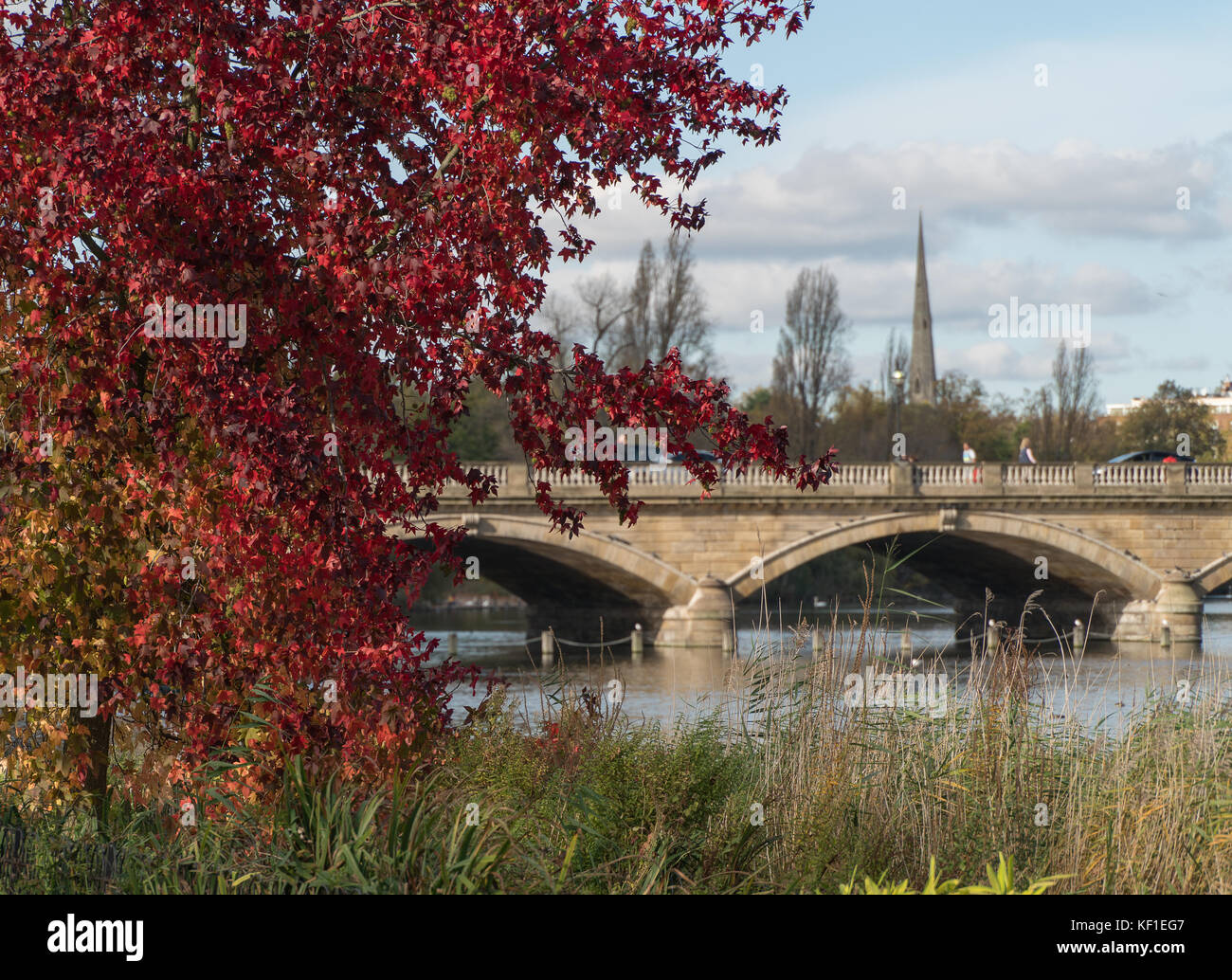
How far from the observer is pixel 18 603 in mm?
5656

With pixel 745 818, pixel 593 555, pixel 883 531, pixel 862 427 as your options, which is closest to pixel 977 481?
pixel 883 531

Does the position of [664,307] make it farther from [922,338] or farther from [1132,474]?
[922,338]

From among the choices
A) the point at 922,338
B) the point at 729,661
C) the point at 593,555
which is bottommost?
the point at 729,661

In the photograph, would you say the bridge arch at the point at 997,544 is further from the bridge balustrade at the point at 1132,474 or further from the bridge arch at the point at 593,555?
the bridge balustrade at the point at 1132,474

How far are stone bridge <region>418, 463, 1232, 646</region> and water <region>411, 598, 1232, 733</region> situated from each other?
47.9 inches

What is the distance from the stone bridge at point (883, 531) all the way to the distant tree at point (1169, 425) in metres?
31.2

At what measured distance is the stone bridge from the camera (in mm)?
32844

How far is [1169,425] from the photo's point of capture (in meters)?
68.2

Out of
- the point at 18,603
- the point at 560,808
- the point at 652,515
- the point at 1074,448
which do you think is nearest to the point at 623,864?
the point at 560,808

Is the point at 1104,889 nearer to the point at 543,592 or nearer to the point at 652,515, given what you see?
the point at 652,515

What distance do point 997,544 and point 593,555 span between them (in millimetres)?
10943

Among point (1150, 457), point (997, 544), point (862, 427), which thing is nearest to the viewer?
point (997, 544)

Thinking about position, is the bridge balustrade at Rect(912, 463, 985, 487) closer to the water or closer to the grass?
the water

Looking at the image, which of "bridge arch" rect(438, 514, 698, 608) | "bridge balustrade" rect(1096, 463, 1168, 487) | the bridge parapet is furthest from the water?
"bridge balustrade" rect(1096, 463, 1168, 487)
